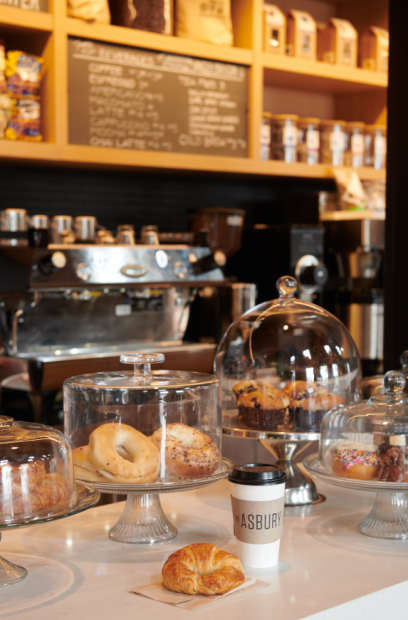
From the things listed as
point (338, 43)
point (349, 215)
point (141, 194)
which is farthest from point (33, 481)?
point (338, 43)

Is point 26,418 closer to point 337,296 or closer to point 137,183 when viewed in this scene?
point 137,183

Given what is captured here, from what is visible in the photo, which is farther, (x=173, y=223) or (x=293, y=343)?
(x=173, y=223)

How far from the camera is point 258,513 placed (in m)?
1.00

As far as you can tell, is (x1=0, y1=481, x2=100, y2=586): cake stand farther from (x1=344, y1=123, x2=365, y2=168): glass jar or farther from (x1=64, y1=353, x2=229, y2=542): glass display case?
(x1=344, y1=123, x2=365, y2=168): glass jar

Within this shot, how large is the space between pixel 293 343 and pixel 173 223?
2.19m

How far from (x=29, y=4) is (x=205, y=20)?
79 centimetres

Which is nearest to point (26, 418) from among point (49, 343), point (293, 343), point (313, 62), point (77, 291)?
point (49, 343)

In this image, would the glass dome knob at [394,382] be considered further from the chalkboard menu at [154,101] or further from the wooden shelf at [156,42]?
the wooden shelf at [156,42]

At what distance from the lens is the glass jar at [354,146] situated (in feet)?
12.2

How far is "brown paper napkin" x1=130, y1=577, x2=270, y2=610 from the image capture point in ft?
2.91

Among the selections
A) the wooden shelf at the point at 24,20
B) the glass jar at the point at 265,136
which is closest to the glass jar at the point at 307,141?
the glass jar at the point at 265,136

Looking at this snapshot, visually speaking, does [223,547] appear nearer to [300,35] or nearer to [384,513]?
[384,513]

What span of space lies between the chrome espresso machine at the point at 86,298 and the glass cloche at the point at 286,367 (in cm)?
115

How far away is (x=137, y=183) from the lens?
3.37m
